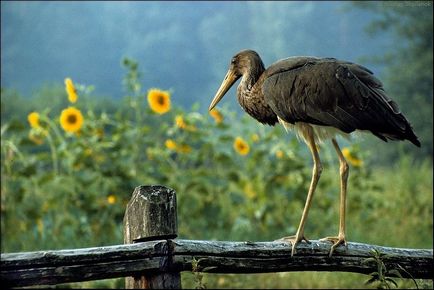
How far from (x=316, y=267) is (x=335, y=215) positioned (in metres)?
4.43

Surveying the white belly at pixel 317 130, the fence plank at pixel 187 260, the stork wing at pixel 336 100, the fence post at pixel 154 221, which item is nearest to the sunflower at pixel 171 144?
the white belly at pixel 317 130

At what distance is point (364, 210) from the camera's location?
8.24 meters

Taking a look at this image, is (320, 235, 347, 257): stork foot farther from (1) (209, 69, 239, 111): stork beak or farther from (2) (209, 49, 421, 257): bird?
(1) (209, 69, 239, 111): stork beak

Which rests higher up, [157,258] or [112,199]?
[112,199]

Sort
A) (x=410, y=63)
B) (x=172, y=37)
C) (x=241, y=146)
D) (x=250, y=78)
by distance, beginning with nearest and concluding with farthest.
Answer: (x=250, y=78)
(x=241, y=146)
(x=410, y=63)
(x=172, y=37)

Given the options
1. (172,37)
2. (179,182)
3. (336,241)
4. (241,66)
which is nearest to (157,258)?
(336,241)

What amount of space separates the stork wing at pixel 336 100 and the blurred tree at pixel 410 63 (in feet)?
39.6

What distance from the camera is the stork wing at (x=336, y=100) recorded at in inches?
159

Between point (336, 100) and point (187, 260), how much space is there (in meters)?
1.27

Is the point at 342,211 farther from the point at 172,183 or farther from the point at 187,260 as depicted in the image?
the point at 172,183

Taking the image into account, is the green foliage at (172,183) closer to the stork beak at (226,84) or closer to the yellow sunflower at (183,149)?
the yellow sunflower at (183,149)

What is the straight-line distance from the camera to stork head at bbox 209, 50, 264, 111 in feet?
14.6

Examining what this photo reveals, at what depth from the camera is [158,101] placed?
6.81 meters

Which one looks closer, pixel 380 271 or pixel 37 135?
pixel 380 271
